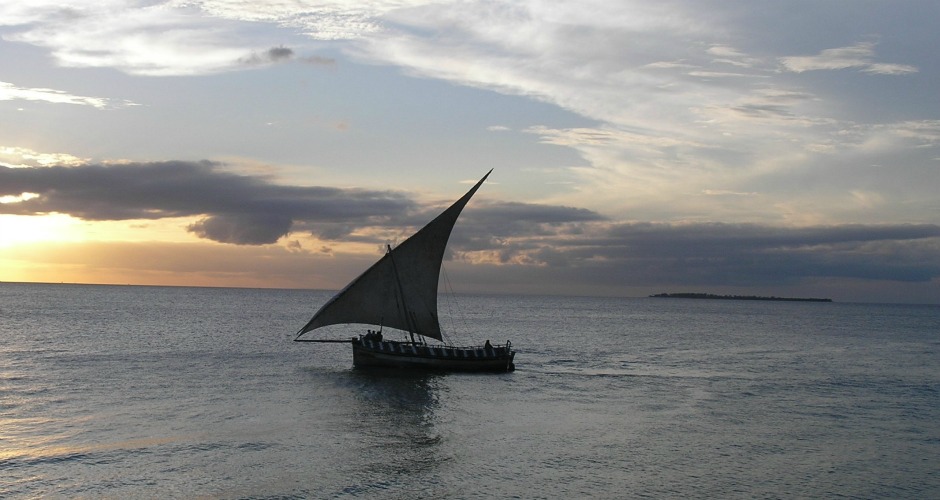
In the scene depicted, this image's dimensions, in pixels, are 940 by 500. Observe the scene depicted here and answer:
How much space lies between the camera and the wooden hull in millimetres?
63094

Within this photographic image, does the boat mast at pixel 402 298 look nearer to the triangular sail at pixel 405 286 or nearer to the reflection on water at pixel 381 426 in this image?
the triangular sail at pixel 405 286

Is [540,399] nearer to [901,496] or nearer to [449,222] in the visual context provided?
[449,222]

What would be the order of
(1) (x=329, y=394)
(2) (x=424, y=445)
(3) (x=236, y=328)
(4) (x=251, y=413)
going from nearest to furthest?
(2) (x=424, y=445) → (4) (x=251, y=413) → (1) (x=329, y=394) → (3) (x=236, y=328)

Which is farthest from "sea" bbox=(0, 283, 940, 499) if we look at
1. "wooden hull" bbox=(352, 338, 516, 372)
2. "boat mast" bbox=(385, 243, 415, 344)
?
"boat mast" bbox=(385, 243, 415, 344)

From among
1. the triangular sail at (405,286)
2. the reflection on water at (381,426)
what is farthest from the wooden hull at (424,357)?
the triangular sail at (405,286)

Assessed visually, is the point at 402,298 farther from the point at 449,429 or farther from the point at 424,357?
the point at 449,429

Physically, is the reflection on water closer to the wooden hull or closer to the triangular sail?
the wooden hull

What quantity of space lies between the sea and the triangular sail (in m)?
4.87

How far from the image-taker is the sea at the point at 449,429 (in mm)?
31625

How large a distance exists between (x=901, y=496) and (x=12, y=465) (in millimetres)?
35366

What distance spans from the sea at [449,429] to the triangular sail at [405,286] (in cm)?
487

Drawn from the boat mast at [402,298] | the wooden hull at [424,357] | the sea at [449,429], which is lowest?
the sea at [449,429]

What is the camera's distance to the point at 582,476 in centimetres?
3319

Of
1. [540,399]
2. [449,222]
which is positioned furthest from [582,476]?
[449,222]
